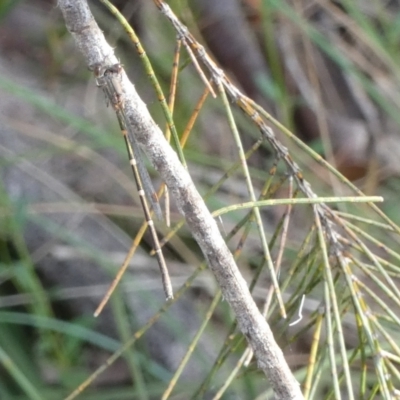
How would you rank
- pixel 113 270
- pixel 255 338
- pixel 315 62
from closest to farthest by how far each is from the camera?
pixel 255 338 < pixel 113 270 < pixel 315 62

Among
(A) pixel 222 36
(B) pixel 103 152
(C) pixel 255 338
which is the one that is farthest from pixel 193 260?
(C) pixel 255 338

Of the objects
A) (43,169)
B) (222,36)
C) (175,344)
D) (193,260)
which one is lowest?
(175,344)

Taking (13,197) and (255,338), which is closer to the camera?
(255,338)

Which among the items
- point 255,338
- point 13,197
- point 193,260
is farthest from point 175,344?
point 255,338

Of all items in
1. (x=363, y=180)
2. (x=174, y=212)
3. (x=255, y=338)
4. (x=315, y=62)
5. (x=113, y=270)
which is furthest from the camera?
(x=315, y=62)

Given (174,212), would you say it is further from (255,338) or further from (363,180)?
(255,338)

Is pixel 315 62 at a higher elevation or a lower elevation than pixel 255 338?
higher

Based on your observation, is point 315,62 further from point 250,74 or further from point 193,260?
point 193,260
